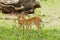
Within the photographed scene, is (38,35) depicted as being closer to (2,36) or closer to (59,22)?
(2,36)

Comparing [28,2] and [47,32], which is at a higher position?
[28,2]

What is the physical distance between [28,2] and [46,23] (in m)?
2.40

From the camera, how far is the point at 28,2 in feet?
39.7

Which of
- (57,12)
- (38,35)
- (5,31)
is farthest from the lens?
(57,12)

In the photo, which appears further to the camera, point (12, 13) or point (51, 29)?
point (12, 13)

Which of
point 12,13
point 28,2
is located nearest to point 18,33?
point 12,13

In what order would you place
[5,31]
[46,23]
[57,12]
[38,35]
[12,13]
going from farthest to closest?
[57,12] → [12,13] → [46,23] → [5,31] → [38,35]

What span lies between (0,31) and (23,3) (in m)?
3.59

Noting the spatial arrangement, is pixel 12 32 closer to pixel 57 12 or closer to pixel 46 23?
pixel 46 23

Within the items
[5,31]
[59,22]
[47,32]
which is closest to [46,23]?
[59,22]

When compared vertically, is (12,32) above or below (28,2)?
below

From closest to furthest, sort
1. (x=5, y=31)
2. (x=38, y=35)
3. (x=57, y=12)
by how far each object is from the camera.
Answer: (x=38, y=35) < (x=5, y=31) < (x=57, y=12)

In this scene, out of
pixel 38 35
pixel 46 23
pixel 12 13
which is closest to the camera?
pixel 38 35

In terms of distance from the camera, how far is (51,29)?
29.9 feet
